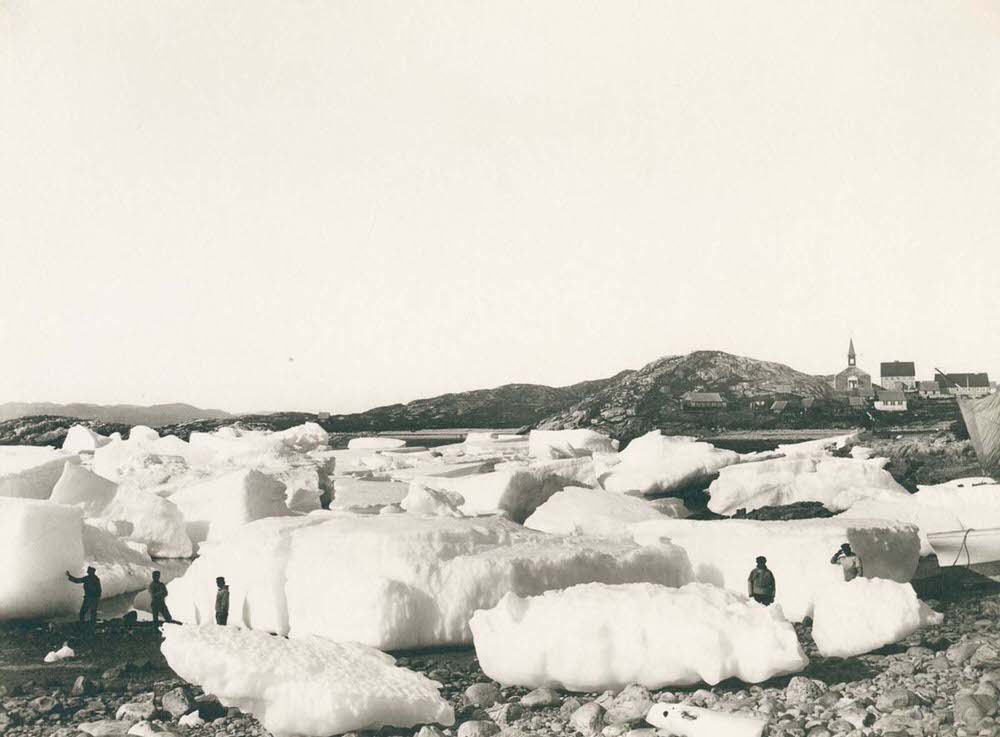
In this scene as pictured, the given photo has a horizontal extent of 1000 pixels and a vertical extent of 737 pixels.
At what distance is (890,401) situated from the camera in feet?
70.7

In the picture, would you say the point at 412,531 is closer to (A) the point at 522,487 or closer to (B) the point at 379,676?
(B) the point at 379,676

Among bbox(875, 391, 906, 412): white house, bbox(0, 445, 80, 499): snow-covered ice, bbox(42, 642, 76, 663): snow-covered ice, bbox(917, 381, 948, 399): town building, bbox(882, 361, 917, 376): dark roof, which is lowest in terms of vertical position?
bbox(42, 642, 76, 663): snow-covered ice

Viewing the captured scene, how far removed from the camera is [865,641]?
→ 217 inches

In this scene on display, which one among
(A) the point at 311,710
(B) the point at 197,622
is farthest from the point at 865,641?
(B) the point at 197,622

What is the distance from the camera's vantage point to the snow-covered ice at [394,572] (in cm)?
594

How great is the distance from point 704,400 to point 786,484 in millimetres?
9510

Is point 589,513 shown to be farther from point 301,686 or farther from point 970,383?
point 970,383

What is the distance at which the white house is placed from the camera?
20.8 meters

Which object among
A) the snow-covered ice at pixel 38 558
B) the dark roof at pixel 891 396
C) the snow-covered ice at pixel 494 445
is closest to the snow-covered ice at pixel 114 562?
the snow-covered ice at pixel 38 558

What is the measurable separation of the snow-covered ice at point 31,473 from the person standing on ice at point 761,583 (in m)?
7.70

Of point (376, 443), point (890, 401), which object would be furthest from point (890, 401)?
point (376, 443)

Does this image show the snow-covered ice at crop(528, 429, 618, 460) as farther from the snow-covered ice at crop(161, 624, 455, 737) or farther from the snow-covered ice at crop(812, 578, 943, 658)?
the snow-covered ice at crop(161, 624, 455, 737)

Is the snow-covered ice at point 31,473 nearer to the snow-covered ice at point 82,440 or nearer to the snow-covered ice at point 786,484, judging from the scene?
the snow-covered ice at point 82,440

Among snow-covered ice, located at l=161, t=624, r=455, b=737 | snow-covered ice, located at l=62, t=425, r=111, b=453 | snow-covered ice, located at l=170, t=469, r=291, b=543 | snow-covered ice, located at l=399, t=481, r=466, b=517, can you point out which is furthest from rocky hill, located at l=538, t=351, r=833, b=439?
snow-covered ice, located at l=161, t=624, r=455, b=737
